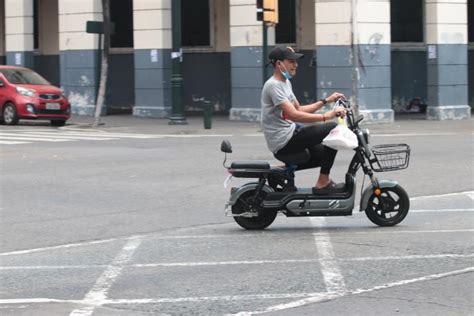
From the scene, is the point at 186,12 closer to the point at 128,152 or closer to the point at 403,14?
the point at 403,14

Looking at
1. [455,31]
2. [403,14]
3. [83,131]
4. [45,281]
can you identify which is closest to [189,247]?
[45,281]

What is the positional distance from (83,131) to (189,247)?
1799cm

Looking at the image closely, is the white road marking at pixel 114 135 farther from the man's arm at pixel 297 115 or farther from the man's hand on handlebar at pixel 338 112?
the man's hand on handlebar at pixel 338 112

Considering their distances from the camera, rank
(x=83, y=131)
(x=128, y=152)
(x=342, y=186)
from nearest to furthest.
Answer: (x=342, y=186) → (x=128, y=152) → (x=83, y=131)

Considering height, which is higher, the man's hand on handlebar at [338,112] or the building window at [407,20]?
the building window at [407,20]

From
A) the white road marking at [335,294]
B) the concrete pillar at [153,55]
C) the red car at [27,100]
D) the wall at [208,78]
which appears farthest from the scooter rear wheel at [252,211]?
the wall at [208,78]

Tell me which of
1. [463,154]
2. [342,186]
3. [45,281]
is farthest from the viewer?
[463,154]

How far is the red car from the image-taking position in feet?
92.6

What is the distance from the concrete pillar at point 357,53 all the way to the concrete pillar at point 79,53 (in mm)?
8409

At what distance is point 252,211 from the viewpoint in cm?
1011

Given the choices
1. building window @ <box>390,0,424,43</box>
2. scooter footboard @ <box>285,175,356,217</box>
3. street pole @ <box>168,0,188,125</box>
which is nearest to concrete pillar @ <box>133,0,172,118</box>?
street pole @ <box>168,0,188,125</box>

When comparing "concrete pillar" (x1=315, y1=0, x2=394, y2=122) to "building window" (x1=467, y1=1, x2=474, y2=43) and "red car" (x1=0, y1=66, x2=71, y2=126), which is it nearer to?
"building window" (x1=467, y1=1, x2=474, y2=43)

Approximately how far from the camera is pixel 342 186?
1003cm

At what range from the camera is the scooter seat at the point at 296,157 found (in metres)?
9.90
